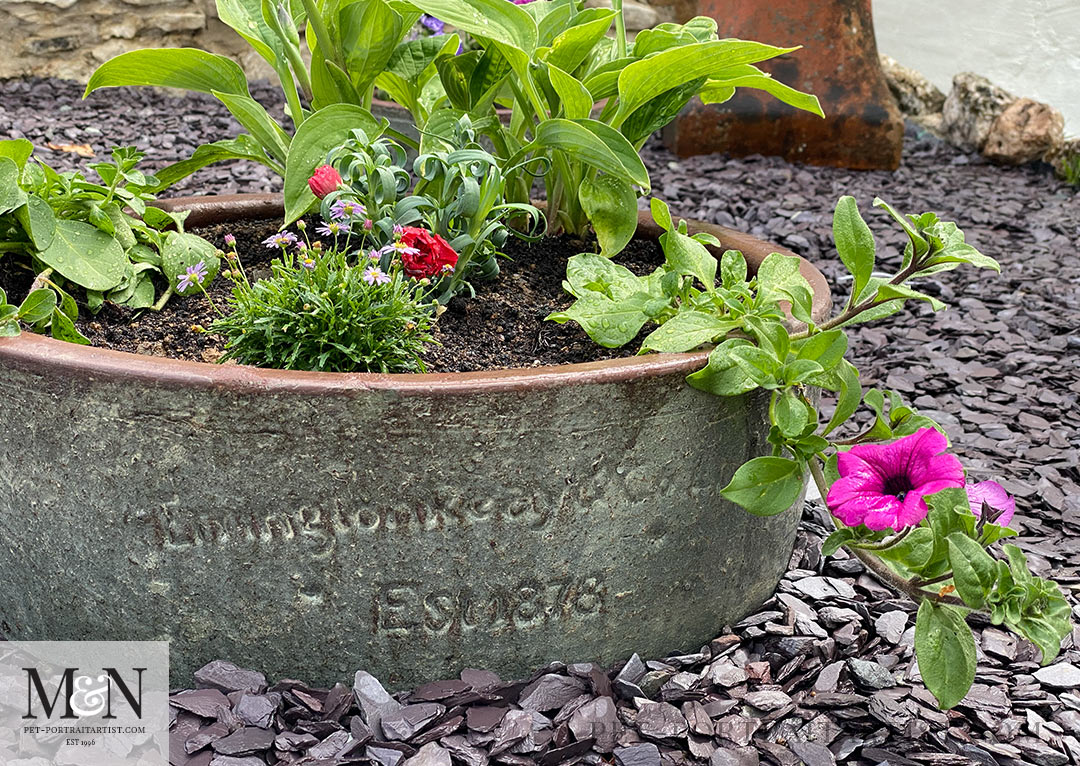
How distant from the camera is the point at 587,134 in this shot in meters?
1.76

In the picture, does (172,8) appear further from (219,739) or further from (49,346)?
(219,739)

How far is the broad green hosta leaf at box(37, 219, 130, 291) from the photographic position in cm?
178

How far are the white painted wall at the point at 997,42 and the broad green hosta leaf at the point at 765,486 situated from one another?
13.7 feet

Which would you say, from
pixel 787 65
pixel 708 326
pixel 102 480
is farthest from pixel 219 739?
pixel 787 65

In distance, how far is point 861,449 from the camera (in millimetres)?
1482

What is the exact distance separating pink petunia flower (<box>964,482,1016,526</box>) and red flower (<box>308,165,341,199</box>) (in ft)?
3.62

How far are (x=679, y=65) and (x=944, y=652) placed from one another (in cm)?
102

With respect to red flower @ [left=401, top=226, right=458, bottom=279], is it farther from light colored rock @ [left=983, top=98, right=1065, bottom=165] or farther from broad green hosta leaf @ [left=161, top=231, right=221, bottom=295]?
light colored rock @ [left=983, top=98, right=1065, bottom=165]

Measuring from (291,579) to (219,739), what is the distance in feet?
0.80

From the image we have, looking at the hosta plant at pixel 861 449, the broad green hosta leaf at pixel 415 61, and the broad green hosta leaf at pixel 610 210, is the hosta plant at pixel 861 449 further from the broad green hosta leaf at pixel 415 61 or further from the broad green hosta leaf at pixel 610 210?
the broad green hosta leaf at pixel 415 61

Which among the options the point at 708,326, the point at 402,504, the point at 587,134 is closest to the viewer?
the point at 402,504

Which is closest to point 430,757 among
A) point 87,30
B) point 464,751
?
point 464,751

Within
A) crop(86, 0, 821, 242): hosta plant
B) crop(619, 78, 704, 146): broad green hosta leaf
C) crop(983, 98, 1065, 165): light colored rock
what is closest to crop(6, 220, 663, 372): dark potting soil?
crop(86, 0, 821, 242): hosta plant

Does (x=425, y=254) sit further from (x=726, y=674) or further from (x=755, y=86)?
(x=726, y=674)
